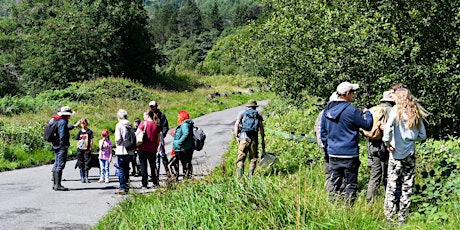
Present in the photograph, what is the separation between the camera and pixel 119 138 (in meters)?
10.4

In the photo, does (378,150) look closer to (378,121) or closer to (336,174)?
(378,121)

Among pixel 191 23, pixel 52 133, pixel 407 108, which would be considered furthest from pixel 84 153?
pixel 191 23

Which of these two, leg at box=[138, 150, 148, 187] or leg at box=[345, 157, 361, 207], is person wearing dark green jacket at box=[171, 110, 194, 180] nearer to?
leg at box=[138, 150, 148, 187]

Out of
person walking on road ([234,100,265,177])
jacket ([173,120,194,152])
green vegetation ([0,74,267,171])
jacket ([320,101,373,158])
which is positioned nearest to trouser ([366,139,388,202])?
jacket ([320,101,373,158])

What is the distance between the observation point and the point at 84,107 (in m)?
25.3

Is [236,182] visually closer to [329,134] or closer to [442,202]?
[329,134]

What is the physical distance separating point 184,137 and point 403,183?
507cm

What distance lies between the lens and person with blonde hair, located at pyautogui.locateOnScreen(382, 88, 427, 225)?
6.16 meters

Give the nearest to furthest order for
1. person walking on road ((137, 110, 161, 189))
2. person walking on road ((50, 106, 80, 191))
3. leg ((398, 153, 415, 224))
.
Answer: leg ((398, 153, 415, 224)) < person walking on road ((137, 110, 161, 189)) < person walking on road ((50, 106, 80, 191))

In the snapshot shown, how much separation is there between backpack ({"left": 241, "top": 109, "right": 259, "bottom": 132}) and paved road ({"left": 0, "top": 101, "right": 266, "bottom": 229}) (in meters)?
1.16

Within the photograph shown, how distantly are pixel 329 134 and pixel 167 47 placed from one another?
12404cm

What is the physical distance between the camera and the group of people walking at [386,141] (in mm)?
6199

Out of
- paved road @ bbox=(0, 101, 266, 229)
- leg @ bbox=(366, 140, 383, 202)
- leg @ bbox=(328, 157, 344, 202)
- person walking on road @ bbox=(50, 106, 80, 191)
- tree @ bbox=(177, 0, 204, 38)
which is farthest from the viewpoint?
tree @ bbox=(177, 0, 204, 38)

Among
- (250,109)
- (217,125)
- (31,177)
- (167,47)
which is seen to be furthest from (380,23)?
(167,47)
